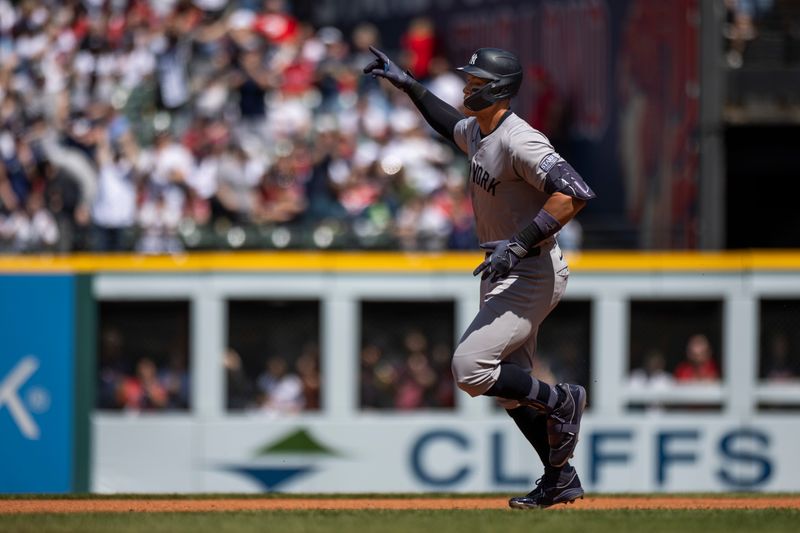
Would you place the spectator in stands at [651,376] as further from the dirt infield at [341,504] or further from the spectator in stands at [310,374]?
the dirt infield at [341,504]

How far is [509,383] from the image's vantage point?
6469 mm

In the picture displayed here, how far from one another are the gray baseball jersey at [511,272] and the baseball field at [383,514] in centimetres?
62

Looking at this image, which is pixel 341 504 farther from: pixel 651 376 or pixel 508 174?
pixel 651 376

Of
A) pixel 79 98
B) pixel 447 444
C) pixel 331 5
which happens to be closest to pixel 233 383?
pixel 447 444

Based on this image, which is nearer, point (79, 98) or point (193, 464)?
point (193, 464)

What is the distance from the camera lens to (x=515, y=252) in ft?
Answer: 20.5

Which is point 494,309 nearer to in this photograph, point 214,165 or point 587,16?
point 214,165

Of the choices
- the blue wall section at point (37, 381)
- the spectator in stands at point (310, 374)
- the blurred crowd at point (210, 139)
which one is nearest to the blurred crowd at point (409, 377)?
the spectator in stands at point (310, 374)

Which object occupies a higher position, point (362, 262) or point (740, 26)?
point (740, 26)

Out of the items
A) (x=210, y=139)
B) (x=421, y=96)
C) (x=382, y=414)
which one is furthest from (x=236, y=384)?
(x=421, y=96)

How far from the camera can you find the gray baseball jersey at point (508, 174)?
6.30m

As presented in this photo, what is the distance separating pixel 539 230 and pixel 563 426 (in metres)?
0.93

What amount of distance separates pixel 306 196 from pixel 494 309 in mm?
7442

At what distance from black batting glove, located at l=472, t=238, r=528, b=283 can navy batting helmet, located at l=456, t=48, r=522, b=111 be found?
25.3 inches
